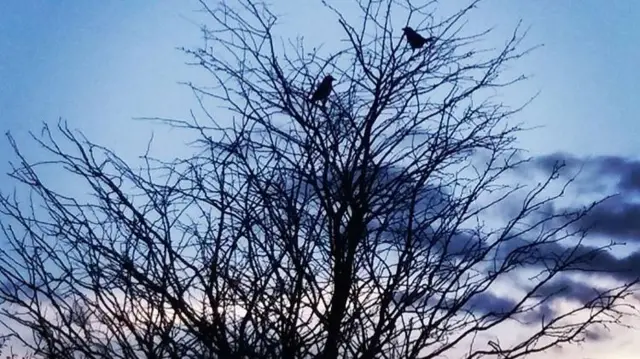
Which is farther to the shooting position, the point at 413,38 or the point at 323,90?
the point at 413,38

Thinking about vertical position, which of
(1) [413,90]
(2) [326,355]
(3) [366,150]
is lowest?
(2) [326,355]

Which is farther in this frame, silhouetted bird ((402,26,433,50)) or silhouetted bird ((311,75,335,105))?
silhouetted bird ((402,26,433,50))

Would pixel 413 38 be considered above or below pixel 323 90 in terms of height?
above

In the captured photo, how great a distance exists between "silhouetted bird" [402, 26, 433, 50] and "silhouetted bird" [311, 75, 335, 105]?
1.60ft

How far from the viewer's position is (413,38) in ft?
18.2

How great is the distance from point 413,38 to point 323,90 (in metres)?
0.59

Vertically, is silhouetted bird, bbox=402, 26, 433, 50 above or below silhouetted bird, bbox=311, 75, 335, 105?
above

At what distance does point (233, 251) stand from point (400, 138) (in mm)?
1104

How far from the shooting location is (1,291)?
16.2ft

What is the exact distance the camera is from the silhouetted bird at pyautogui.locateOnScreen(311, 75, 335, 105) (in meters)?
5.43

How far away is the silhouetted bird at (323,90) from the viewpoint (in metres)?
5.43

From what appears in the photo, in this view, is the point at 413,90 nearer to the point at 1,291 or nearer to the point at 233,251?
the point at 233,251

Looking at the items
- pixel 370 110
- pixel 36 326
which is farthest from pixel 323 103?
pixel 36 326

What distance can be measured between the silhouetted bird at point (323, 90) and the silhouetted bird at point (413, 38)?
0.49 m
